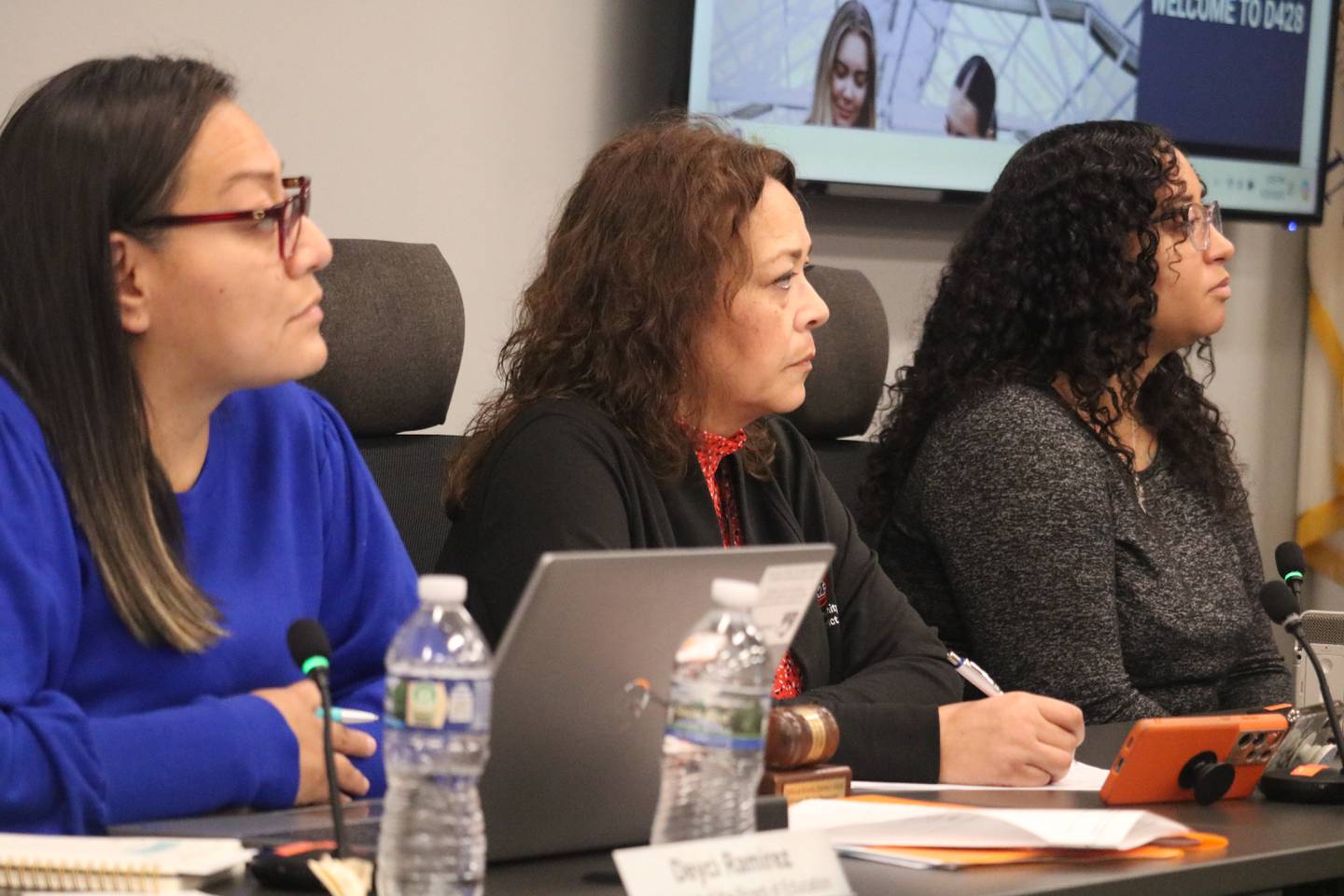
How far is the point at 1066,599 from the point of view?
207cm

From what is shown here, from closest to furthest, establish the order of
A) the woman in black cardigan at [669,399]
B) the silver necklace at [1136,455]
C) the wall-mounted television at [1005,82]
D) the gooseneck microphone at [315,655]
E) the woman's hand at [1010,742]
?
the gooseneck microphone at [315,655] → the woman's hand at [1010,742] → the woman in black cardigan at [669,399] → the silver necklace at [1136,455] → the wall-mounted television at [1005,82]

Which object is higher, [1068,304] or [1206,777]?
[1068,304]

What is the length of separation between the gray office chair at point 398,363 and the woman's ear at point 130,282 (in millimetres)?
490

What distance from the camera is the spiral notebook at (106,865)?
0.97m

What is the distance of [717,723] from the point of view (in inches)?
39.2

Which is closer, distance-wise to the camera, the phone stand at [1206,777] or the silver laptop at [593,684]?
the silver laptop at [593,684]

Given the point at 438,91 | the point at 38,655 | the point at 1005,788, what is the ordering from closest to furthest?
the point at 38,655 → the point at 1005,788 → the point at 438,91

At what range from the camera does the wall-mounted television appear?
2.91 m

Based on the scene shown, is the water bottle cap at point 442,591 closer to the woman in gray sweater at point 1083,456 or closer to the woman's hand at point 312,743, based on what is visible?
the woman's hand at point 312,743

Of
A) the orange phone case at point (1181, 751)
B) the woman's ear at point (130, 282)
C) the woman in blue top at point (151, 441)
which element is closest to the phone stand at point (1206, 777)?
the orange phone case at point (1181, 751)

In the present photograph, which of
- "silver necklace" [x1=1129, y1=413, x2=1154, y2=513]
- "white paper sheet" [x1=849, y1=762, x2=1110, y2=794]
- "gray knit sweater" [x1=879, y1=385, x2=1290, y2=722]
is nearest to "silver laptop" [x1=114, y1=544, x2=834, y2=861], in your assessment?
"white paper sheet" [x1=849, y1=762, x2=1110, y2=794]

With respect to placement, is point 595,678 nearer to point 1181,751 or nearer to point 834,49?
point 1181,751

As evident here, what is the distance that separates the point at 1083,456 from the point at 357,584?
3.36 feet

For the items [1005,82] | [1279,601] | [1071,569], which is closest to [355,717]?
[1279,601]
